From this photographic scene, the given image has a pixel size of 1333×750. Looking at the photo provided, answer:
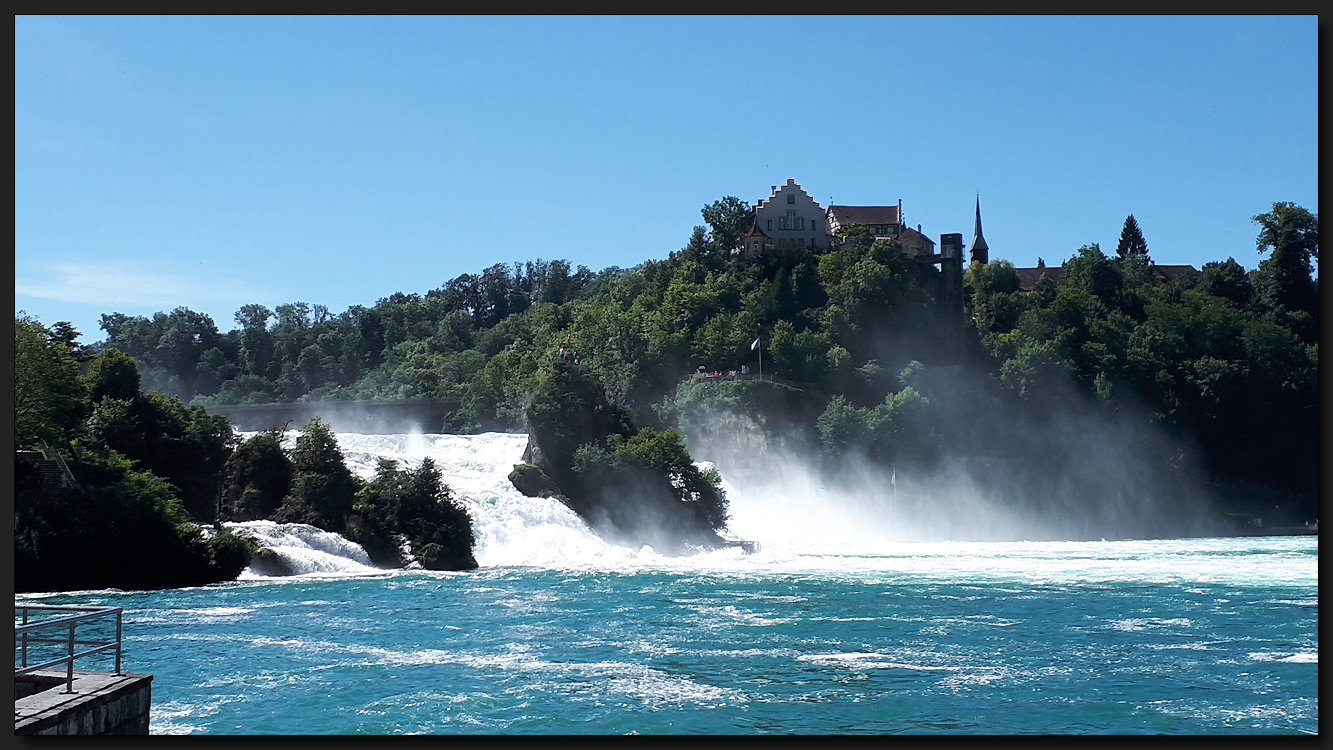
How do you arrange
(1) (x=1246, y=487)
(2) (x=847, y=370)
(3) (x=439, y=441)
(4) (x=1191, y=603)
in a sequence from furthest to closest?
(1) (x=1246, y=487)
(2) (x=847, y=370)
(3) (x=439, y=441)
(4) (x=1191, y=603)

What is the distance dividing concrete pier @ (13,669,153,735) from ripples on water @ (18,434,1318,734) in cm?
496

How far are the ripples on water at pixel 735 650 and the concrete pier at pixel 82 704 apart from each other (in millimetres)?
4964

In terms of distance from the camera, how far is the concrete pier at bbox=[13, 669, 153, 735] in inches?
410

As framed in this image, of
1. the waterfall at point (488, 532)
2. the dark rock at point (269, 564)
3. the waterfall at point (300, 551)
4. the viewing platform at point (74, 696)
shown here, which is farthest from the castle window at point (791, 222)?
the viewing platform at point (74, 696)

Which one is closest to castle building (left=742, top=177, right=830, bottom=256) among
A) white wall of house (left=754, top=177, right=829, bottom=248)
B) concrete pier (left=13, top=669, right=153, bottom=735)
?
white wall of house (left=754, top=177, right=829, bottom=248)

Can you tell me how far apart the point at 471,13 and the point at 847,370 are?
68.0m

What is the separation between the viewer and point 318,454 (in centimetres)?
4247

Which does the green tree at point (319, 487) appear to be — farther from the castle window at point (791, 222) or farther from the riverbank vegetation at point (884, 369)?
the castle window at point (791, 222)

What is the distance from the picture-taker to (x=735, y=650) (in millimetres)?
24125

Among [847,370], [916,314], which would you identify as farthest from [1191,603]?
[916,314]

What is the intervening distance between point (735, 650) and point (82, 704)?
15032 millimetres

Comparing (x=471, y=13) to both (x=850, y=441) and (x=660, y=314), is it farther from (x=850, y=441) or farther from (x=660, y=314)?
(x=660, y=314)

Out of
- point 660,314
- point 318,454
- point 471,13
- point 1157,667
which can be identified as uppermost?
point 660,314

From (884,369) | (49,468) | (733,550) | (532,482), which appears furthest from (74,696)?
(884,369)
